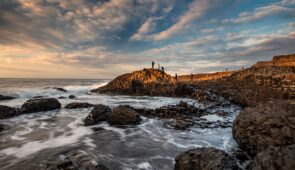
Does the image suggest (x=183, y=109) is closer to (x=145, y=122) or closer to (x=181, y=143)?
(x=145, y=122)

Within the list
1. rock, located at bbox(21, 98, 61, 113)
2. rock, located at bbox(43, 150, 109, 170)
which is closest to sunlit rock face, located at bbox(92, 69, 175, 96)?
rock, located at bbox(21, 98, 61, 113)

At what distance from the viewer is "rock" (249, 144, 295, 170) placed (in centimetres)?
468

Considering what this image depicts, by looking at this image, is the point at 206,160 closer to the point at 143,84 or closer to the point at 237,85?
the point at 237,85

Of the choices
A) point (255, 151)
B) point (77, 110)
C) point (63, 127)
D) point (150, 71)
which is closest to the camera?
point (255, 151)

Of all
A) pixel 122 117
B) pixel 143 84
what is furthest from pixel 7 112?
pixel 143 84

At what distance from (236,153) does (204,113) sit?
8.24 metres

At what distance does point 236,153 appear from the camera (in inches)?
→ 348

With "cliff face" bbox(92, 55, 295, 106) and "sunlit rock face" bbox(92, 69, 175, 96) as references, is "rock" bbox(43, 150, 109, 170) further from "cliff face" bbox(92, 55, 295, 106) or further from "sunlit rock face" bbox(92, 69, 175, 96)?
"sunlit rock face" bbox(92, 69, 175, 96)

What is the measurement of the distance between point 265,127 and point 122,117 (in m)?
8.19

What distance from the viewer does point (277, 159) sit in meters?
4.93

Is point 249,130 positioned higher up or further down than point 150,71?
further down

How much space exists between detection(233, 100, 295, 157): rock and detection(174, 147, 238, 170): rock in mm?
2436

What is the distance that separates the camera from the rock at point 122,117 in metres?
13.6

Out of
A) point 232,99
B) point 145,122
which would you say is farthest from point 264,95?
point 145,122
